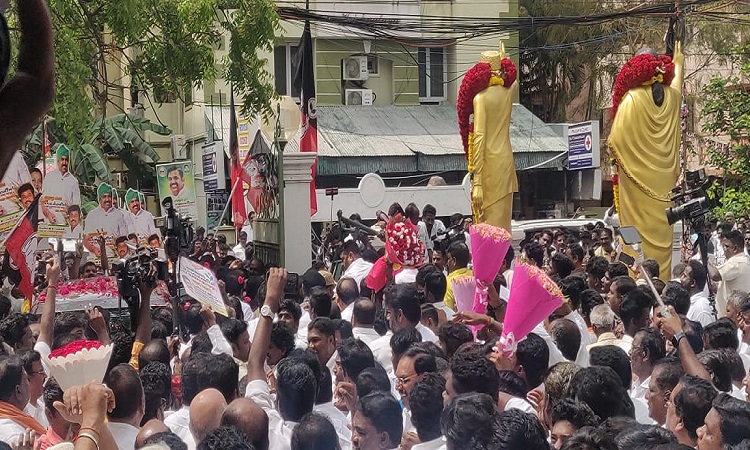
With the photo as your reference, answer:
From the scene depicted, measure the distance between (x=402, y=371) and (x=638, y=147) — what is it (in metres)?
7.40

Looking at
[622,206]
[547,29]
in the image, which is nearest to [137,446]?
[622,206]

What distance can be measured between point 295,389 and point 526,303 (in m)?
1.45

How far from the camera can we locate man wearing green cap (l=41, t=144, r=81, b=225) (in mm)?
9648

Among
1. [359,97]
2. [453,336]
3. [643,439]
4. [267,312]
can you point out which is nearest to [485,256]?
[453,336]

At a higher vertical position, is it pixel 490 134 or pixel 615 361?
pixel 490 134

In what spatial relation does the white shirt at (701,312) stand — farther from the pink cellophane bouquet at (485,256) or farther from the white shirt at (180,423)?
the white shirt at (180,423)

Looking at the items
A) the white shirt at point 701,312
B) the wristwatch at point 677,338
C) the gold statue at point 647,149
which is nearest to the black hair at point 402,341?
the wristwatch at point 677,338

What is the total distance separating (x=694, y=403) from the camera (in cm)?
434

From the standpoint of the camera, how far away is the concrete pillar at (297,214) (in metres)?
13.8

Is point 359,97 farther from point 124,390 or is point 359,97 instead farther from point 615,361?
point 124,390

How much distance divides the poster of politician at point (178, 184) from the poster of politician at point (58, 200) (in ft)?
8.17

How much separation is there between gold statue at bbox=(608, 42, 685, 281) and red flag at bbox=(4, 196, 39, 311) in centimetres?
658

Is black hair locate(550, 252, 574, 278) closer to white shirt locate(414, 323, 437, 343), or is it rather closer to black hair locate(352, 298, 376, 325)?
white shirt locate(414, 323, 437, 343)

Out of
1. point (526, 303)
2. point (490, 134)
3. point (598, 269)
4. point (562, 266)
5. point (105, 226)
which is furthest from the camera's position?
point (490, 134)
